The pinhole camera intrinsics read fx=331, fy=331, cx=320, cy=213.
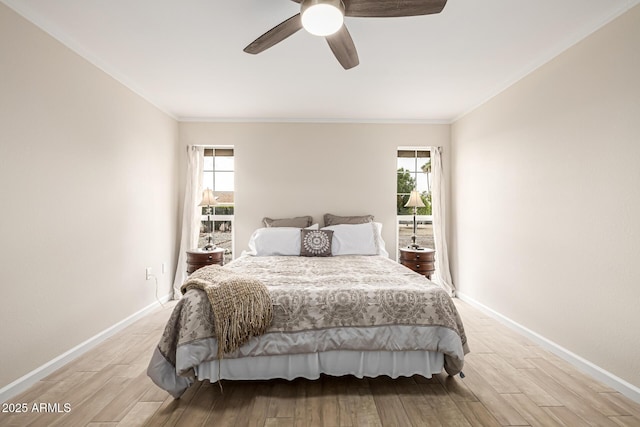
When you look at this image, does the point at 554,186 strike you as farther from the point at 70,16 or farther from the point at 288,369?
the point at 70,16

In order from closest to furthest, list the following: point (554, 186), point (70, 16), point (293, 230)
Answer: point (70, 16)
point (554, 186)
point (293, 230)

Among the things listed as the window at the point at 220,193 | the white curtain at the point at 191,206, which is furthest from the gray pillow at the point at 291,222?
the white curtain at the point at 191,206

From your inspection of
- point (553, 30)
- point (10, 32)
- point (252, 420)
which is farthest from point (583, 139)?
point (10, 32)

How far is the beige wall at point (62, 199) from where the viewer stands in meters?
2.10

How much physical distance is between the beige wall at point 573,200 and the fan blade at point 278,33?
2.12 metres

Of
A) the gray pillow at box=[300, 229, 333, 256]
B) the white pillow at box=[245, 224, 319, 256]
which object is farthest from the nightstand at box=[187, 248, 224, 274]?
the gray pillow at box=[300, 229, 333, 256]

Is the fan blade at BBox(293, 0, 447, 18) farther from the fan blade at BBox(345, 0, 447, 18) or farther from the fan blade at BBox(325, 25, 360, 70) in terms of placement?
the fan blade at BBox(325, 25, 360, 70)

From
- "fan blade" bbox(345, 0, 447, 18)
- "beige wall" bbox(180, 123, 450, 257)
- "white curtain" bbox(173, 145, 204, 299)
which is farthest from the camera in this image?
"beige wall" bbox(180, 123, 450, 257)

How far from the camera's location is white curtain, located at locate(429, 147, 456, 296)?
4.60 m

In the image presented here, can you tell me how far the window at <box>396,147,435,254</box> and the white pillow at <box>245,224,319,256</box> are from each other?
1718 millimetres

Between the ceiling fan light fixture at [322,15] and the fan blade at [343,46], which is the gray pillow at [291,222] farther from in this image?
the ceiling fan light fixture at [322,15]

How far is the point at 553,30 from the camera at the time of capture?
2410mm

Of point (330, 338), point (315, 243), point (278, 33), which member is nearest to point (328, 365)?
point (330, 338)

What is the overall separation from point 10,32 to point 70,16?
360 mm
